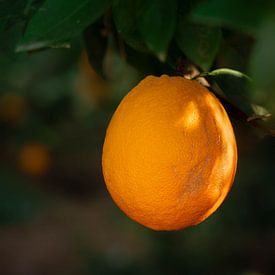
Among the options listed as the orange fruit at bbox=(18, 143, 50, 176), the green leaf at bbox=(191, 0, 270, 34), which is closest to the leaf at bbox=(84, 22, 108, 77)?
the green leaf at bbox=(191, 0, 270, 34)

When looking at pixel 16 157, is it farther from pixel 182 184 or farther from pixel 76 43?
pixel 182 184

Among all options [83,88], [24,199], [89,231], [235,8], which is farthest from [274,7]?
[89,231]

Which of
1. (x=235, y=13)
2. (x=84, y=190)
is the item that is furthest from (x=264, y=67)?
(x=84, y=190)

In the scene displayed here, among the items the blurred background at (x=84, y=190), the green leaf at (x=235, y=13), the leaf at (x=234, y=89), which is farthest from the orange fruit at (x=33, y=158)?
the green leaf at (x=235, y=13)

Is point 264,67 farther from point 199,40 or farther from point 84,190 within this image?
point 84,190

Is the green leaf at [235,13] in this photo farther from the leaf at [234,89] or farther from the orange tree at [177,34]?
the leaf at [234,89]

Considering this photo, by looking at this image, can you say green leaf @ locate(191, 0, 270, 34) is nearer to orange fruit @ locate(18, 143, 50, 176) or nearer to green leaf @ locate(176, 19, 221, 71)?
green leaf @ locate(176, 19, 221, 71)
